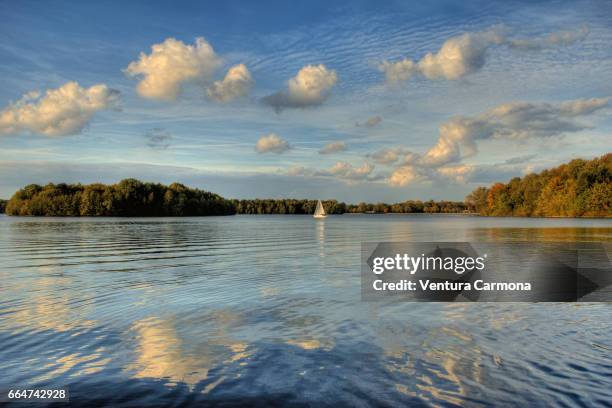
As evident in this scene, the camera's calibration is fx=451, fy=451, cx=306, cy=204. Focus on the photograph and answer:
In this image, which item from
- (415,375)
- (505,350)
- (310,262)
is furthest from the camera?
(310,262)

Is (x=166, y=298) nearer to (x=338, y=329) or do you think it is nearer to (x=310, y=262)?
(x=338, y=329)

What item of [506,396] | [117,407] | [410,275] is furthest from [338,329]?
[410,275]

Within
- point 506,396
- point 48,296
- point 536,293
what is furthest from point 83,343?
point 536,293

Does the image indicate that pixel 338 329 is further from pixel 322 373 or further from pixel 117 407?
pixel 117 407

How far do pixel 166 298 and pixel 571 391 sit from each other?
630 inches

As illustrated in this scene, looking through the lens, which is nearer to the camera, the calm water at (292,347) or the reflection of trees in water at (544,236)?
the calm water at (292,347)

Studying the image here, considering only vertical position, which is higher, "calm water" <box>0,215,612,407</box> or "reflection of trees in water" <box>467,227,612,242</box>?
"reflection of trees in water" <box>467,227,612,242</box>

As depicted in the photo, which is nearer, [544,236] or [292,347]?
[292,347]

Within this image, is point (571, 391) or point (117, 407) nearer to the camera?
point (117, 407)

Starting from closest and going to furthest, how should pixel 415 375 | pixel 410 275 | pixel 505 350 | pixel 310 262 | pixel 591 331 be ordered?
pixel 415 375
pixel 505 350
pixel 591 331
pixel 410 275
pixel 310 262

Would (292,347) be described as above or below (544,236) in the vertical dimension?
below

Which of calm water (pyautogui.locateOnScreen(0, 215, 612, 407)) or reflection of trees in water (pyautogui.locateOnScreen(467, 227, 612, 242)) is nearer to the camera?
calm water (pyautogui.locateOnScreen(0, 215, 612, 407))

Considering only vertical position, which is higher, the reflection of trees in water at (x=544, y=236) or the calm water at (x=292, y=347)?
the reflection of trees in water at (x=544, y=236)

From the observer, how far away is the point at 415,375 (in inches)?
409
